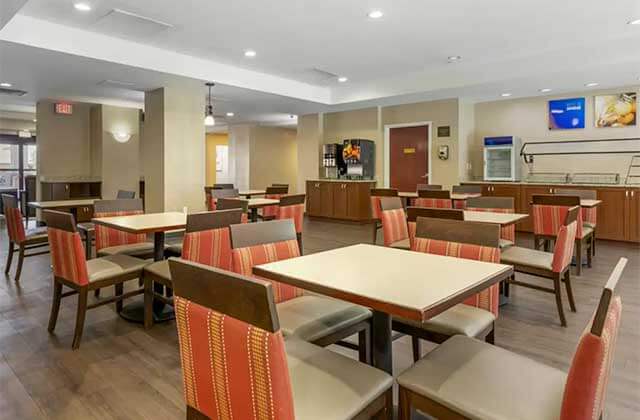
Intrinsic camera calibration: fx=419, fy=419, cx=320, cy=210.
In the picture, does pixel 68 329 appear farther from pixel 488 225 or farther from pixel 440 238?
pixel 488 225

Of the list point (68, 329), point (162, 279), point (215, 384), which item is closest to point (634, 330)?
point (215, 384)

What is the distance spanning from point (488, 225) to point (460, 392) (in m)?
1.11

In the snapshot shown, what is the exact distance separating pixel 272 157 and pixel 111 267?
34.8 ft

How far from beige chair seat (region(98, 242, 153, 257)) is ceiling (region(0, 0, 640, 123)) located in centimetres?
248

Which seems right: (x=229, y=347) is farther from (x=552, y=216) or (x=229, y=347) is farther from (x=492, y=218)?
(x=552, y=216)

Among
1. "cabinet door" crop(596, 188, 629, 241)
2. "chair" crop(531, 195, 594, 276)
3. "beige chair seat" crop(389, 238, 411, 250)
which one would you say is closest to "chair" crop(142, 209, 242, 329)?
"beige chair seat" crop(389, 238, 411, 250)

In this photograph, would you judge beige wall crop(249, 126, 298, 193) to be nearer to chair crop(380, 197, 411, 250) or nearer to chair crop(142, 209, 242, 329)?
chair crop(380, 197, 411, 250)

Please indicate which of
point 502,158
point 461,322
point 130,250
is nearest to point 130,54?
point 130,250

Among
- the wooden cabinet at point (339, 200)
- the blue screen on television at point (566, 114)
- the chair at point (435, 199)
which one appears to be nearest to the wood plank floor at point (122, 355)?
the chair at point (435, 199)

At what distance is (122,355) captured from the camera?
8.98 ft

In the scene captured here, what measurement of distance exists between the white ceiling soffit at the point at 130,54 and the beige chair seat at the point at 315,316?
4.67 meters

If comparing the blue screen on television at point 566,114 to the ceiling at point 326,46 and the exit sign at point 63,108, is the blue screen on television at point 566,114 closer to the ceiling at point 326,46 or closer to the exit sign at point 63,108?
the ceiling at point 326,46

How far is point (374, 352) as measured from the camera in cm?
184

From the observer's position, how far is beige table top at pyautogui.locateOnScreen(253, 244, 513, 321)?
4.58 ft
